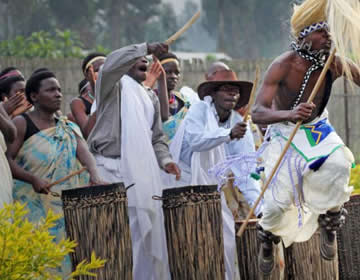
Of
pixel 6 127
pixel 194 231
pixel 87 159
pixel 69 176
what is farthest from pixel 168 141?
pixel 6 127

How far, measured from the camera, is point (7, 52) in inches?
899

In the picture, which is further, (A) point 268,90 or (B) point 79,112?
(B) point 79,112

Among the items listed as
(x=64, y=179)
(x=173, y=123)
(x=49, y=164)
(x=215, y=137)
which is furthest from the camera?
(x=173, y=123)

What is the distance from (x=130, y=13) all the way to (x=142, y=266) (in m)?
39.5

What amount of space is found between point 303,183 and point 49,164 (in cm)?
221

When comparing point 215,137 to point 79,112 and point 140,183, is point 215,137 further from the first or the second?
point 79,112

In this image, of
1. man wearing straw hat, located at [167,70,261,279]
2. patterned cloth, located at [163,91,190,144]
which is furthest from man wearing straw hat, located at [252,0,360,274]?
patterned cloth, located at [163,91,190,144]

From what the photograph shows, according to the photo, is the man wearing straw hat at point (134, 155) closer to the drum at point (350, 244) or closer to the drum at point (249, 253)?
the drum at point (249, 253)

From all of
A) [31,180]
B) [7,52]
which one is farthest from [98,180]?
[7,52]

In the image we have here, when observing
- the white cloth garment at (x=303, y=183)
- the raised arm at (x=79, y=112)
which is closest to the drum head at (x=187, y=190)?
the white cloth garment at (x=303, y=183)

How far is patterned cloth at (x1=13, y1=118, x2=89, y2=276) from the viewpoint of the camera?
762 cm

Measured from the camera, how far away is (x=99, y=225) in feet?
21.0

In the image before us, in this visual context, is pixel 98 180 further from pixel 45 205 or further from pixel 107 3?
pixel 107 3

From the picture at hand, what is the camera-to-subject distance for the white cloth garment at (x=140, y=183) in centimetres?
777
